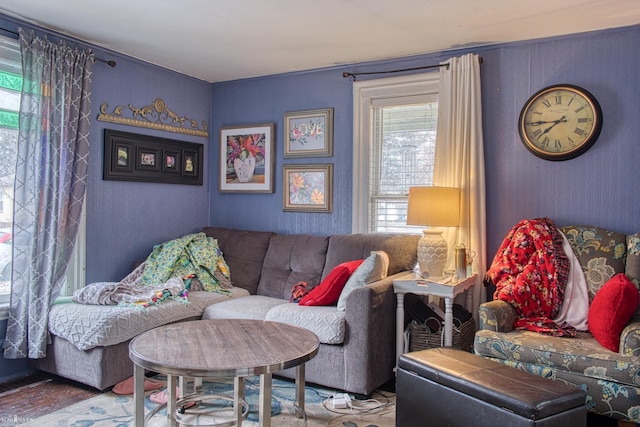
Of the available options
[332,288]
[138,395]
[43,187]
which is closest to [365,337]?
[332,288]

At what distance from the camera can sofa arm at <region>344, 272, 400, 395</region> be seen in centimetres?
306

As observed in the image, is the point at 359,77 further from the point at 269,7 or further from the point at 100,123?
the point at 100,123

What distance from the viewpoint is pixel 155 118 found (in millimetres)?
4375

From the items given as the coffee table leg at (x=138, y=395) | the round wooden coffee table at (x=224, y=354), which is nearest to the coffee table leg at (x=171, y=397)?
the round wooden coffee table at (x=224, y=354)

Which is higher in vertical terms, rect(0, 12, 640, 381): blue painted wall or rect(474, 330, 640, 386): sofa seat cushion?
rect(0, 12, 640, 381): blue painted wall

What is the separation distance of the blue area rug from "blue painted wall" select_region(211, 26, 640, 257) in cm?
148

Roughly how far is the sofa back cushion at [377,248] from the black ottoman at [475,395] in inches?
45.4

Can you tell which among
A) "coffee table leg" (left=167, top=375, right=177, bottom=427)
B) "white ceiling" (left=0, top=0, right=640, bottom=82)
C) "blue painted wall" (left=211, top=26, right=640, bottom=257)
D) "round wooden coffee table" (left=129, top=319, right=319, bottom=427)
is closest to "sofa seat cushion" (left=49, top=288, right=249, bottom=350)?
"round wooden coffee table" (left=129, top=319, right=319, bottom=427)

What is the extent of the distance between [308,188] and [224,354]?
243 cm

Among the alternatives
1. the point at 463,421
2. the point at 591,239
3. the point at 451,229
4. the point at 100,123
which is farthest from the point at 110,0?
the point at 591,239

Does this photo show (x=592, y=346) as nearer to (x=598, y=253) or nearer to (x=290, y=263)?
(x=598, y=253)

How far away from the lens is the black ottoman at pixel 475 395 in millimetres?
2027

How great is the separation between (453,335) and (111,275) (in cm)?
258

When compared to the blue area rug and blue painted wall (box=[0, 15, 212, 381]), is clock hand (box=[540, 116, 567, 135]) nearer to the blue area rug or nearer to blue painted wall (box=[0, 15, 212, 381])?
the blue area rug
